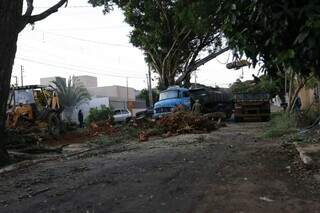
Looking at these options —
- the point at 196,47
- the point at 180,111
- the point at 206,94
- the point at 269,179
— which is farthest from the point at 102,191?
the point at 196,47

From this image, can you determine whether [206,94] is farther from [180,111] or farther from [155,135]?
[155,135]

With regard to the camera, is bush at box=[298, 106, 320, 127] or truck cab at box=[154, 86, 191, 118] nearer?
bush at box=[298, 106, 320, 127]

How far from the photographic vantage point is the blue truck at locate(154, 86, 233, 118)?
31844 millimetres

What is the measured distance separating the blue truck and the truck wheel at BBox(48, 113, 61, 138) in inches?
310

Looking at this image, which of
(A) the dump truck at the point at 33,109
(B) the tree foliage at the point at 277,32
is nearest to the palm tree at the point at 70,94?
(A) the dump truck at the point at 33,109

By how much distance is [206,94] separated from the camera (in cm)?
3447

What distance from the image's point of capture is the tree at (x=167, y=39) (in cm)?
3628

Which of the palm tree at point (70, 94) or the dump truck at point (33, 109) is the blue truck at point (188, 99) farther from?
the palm tree at point (70, 94)

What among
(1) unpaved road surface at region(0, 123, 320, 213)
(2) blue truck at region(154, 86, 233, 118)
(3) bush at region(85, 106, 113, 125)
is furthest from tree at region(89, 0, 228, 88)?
(1) unpaved road surface at region(0, 123, 320, 213)

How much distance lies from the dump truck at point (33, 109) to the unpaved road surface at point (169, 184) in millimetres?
9862

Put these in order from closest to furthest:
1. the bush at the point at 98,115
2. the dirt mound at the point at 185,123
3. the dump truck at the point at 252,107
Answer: the dirt mound at the point at 185,123 → the dump truck at the point at 252,107 → the bush at the point at 98,115

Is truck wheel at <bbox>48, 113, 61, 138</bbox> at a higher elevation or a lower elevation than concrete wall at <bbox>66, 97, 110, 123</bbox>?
lower

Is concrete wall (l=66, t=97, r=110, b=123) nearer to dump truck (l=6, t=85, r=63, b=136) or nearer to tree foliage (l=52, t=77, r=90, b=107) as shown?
tree foliage (l=52, t=77, r=90, b=107)

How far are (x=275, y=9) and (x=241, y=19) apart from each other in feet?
4.48
